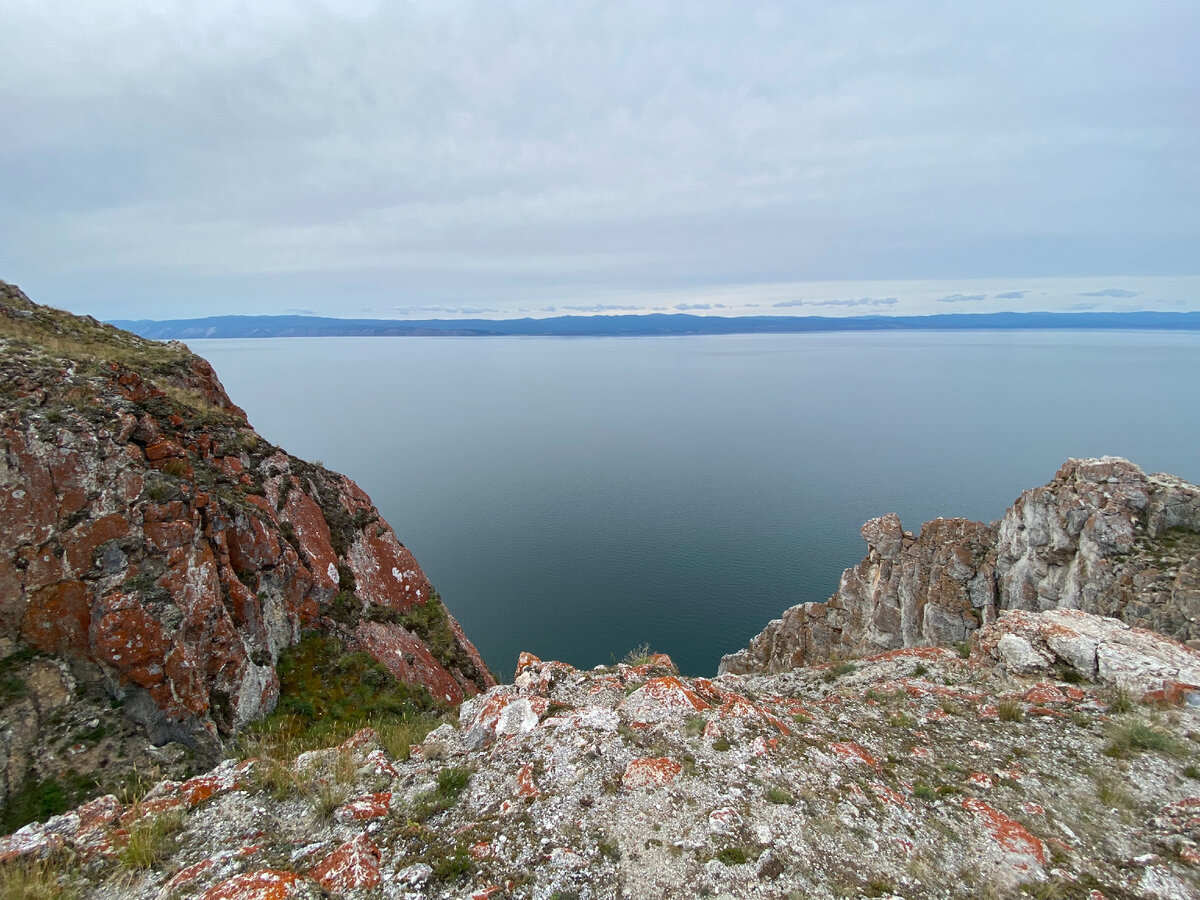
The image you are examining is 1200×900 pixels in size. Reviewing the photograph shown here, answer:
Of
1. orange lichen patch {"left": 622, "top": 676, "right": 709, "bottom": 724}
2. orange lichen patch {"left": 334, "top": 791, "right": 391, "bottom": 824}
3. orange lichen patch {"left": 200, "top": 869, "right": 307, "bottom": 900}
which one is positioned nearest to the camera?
orange lichen patch {"left": 200, "top": 869, "right": 307, "bottom": 900}

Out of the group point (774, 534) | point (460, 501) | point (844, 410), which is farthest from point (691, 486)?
point (844, 410)

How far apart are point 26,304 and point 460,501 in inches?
1887

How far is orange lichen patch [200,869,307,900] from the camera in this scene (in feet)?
15.3

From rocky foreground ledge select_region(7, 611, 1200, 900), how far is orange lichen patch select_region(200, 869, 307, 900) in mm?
17

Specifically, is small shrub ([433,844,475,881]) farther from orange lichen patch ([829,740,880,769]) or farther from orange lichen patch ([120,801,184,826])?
orange lichen patch ([829,740,880,769])

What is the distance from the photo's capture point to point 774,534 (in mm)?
54312

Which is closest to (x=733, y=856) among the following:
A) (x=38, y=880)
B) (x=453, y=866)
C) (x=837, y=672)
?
(x=453, y=866)

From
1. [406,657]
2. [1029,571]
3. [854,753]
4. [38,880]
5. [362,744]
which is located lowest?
[1029,571]

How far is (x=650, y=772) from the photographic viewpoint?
6559mm

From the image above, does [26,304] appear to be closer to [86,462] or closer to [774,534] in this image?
[86,462]

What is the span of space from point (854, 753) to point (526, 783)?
4.51 m

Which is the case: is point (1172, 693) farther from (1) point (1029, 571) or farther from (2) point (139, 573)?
(2) point (139, 573)

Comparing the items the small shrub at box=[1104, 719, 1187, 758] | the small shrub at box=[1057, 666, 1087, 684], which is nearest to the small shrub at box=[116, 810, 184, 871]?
the small shrub at box=[1104, 719, 1187, 758]

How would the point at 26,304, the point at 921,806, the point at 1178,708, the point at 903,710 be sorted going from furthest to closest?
the point at 26,304 < the point at 903,710 < the point at 1178,708 < the point at 921,806
